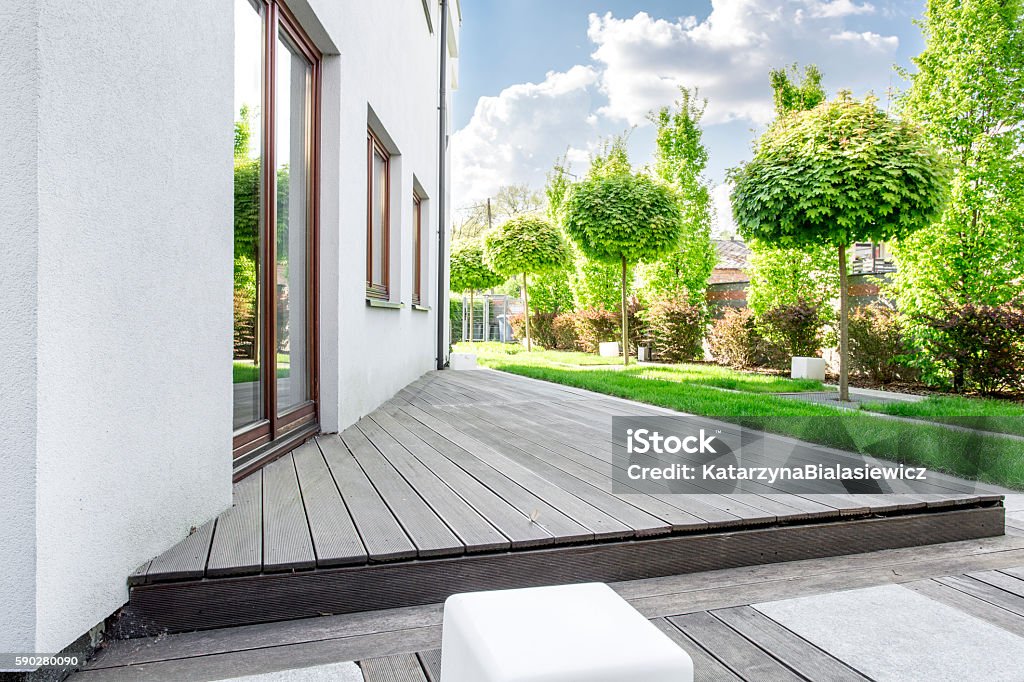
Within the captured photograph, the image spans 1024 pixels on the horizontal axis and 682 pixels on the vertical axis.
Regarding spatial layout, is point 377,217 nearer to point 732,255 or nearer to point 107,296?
point 107,296

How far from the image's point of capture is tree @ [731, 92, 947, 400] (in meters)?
5.33

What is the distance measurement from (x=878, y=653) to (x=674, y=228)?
865cm

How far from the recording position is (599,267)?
535 inches

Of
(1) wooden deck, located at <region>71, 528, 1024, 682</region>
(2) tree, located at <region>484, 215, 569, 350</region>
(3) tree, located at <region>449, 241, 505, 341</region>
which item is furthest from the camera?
(3) tree, located at <region>449, 241, 505, 341</region>

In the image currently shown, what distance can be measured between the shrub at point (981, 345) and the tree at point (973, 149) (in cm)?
21

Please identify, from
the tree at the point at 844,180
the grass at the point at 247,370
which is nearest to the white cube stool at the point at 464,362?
the tree at the point at 844,180

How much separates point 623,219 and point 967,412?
5318mm

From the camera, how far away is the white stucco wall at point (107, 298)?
1144mm

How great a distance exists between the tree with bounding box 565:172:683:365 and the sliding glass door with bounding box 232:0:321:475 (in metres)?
6.55

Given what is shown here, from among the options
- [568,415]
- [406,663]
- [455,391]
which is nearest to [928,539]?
[406,663]

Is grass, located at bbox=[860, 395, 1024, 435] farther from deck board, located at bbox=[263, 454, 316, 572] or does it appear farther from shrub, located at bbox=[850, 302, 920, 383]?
deck board, located at bbox=[263, 454, 316, 572]

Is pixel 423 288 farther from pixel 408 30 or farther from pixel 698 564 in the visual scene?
pixel 698 564

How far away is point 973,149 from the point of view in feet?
22.0

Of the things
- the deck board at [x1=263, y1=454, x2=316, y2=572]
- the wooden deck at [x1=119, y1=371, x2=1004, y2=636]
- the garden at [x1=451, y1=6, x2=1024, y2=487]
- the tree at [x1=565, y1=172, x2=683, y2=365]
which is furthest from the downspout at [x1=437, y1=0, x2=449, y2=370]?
the deck board at [x1=263, y1=454, x2=316, y2=572]
